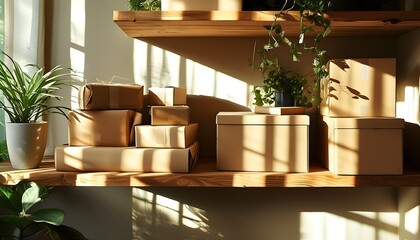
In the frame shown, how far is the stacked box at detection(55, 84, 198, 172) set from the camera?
5.08 feet

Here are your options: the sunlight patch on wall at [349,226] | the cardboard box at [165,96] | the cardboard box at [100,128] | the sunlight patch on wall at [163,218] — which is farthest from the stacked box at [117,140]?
the sunlight patch on wall at [349,226]

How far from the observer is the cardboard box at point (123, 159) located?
154cm

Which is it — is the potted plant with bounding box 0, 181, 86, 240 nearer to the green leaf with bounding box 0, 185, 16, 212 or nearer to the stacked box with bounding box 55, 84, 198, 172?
the green leaf with bounding box 0, 185, 16, 212

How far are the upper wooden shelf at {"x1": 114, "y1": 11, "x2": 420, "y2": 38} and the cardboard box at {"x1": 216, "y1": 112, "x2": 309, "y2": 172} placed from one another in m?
0.36

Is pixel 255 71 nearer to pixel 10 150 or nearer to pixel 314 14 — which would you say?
pixel 314 14

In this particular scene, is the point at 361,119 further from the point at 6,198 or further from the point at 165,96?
the point at 6,198

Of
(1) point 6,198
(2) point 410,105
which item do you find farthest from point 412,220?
(1) point 6,198

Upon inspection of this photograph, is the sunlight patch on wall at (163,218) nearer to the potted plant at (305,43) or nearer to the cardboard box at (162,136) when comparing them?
the cardboard box at (162,136)

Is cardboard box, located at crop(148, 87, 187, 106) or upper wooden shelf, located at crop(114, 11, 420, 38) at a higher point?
Answer: upper wooden shelf, located at crop(114, 11, 420, 38)

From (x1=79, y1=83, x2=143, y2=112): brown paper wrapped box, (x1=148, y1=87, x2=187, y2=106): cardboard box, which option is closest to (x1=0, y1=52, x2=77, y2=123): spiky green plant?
(x1=79, y1=83, x2=143, y2=112): brown paper wrapped box

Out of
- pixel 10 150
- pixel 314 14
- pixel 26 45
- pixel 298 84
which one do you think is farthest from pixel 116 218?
pixel 314 14

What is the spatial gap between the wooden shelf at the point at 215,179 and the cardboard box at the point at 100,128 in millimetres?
131

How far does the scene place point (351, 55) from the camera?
1907 millimetres

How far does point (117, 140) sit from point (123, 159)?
0.09 metres
